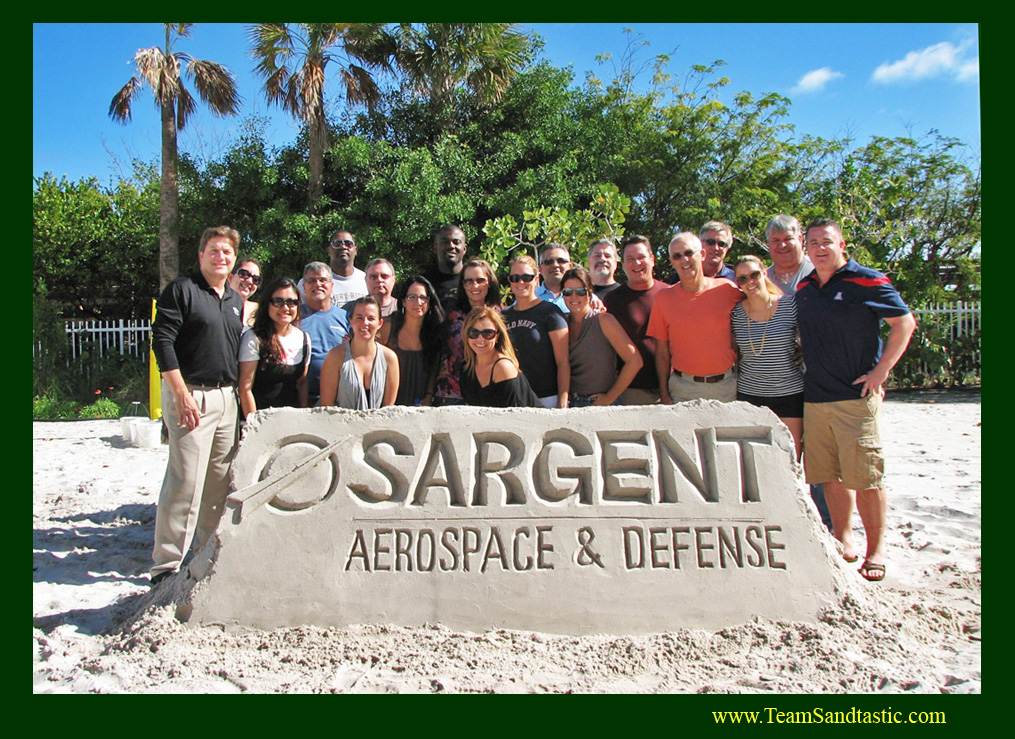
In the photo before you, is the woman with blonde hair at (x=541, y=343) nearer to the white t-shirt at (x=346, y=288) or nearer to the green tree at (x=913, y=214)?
the white t-shirt at (x=346, y=288)

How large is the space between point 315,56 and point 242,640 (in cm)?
1176

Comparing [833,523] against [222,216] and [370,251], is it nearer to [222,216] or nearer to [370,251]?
[370,251]

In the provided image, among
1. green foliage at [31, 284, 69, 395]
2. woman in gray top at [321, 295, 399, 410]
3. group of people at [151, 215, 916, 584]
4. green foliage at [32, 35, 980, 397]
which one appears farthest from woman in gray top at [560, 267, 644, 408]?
green foliage at [31, 284, 69, 395]

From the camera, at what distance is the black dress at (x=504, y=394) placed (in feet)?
12.4

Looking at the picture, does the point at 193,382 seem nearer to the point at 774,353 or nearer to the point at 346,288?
the point at 346,288

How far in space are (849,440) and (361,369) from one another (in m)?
2.55

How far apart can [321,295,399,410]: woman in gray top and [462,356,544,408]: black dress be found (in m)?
0.45

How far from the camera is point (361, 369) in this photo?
155 inches

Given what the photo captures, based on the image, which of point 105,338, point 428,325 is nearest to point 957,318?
point 428,325

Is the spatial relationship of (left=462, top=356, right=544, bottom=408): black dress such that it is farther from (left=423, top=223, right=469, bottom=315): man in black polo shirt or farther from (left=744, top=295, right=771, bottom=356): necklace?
(left=744, top=295, right=771, bottom=356): necklace

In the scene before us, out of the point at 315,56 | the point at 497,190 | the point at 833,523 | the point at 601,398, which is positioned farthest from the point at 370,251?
the point at 833,523

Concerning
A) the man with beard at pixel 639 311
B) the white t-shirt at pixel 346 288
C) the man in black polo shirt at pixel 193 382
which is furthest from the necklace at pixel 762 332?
the man in black polo shirt at pixel 193 382

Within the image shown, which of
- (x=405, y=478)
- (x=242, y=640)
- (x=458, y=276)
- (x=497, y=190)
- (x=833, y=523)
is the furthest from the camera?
(x=497, y=190)

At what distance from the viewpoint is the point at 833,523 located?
3.99m
